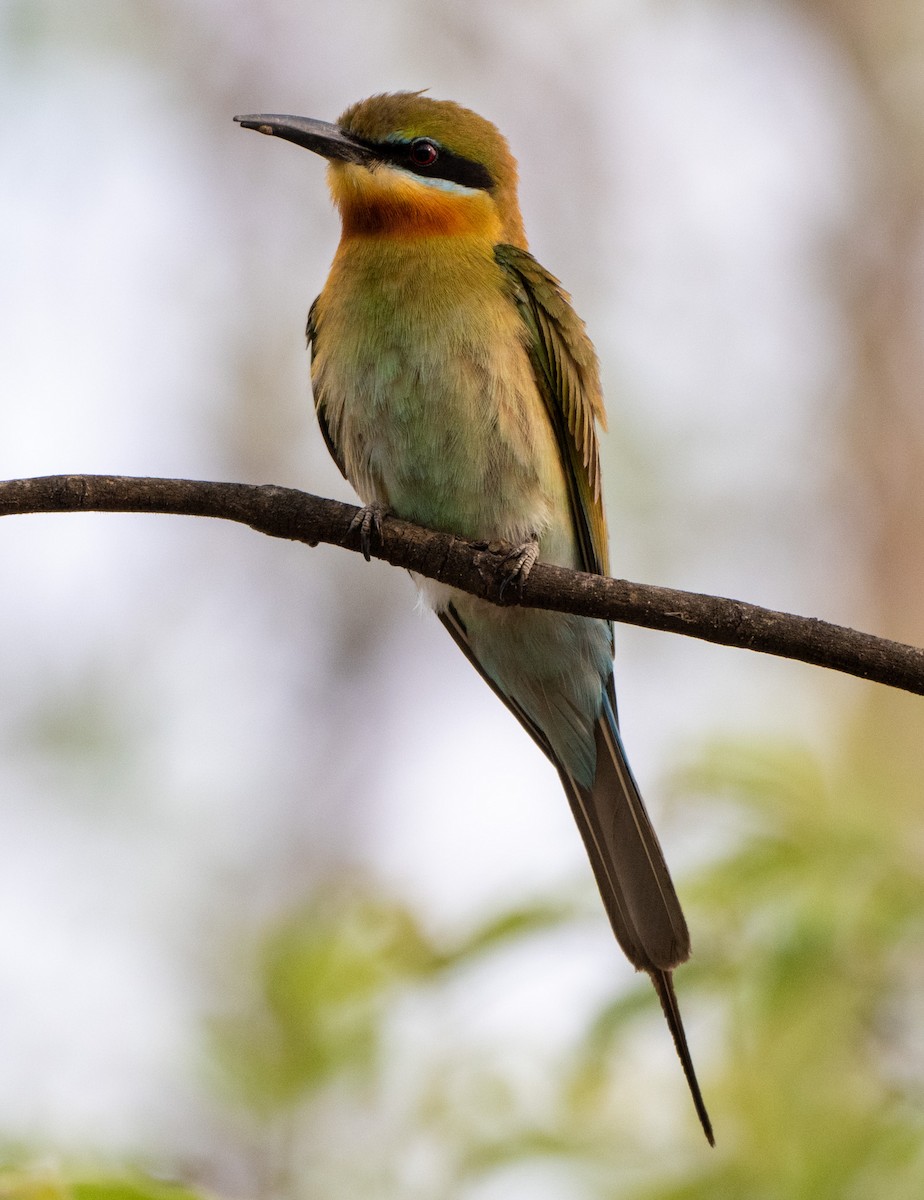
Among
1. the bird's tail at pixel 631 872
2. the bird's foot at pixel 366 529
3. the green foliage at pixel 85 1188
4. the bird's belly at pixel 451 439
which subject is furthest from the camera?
Result: the bird's belly at pixel 451 439

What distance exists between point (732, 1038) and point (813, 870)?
0.95 feet

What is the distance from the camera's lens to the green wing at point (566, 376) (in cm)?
303

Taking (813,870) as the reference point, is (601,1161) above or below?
below

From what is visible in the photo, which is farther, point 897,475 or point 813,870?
point 897,475

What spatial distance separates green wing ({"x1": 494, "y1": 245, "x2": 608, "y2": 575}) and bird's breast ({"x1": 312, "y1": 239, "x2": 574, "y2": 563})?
0.14 ft

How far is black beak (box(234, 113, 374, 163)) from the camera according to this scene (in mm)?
3088

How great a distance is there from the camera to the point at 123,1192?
1395 mm

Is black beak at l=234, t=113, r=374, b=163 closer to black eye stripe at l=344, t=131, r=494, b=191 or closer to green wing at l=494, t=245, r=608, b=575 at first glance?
black eye stripe at l=344, t=131, r=494, b=191

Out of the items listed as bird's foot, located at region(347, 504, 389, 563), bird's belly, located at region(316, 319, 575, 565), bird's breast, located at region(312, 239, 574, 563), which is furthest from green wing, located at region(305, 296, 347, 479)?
bird's foot, located at region(347, 504, 389, 563)

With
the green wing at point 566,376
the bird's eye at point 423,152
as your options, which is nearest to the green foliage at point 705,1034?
the green wing at point 566,376

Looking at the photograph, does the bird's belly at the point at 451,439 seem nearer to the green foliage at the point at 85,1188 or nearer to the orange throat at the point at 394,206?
the orange throat at the point at 394,206

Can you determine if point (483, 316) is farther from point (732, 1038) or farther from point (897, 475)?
point (897, 475)

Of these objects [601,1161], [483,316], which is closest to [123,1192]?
[601,1161]

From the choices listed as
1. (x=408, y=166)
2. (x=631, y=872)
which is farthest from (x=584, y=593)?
(x=408, y=166)
